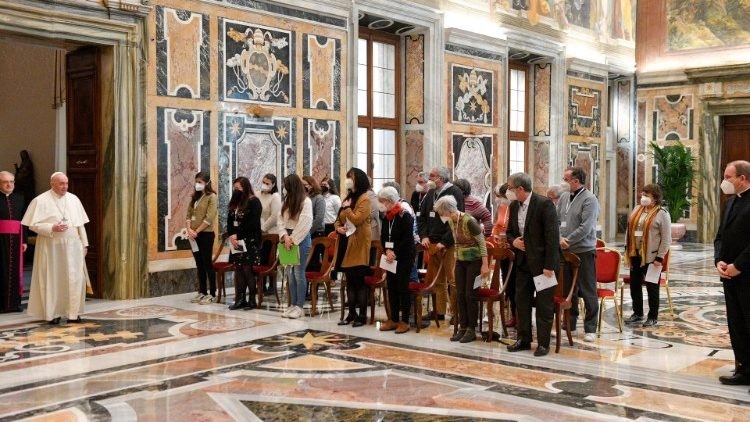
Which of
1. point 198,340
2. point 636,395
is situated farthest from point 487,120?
point 636,395

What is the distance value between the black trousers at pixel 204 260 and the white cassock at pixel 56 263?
5.17 feet

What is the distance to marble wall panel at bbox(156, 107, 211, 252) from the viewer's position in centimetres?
1020

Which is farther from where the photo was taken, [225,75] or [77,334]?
[225,75]

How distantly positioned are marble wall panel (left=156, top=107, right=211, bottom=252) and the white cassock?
76.0 inches

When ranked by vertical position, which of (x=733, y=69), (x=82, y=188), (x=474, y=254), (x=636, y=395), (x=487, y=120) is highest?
(x=733, y=69)

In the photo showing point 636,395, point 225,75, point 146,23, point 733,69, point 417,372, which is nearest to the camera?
point 636,395

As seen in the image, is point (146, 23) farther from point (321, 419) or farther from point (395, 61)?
point (321, 419)

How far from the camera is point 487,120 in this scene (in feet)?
51.4

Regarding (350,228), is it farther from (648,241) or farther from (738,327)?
(738,327)

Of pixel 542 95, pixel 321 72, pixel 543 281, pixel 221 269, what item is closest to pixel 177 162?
pixel 221 269

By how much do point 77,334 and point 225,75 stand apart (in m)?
4.43

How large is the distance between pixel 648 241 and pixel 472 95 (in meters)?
7.50

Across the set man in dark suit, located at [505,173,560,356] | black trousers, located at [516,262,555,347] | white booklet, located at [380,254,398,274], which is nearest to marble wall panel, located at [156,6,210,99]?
white booklet, located at [380,254,398,274]

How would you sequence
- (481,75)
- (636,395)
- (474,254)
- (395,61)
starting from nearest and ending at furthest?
(636,395) → (474,254) → (395,61) → (481,75)
